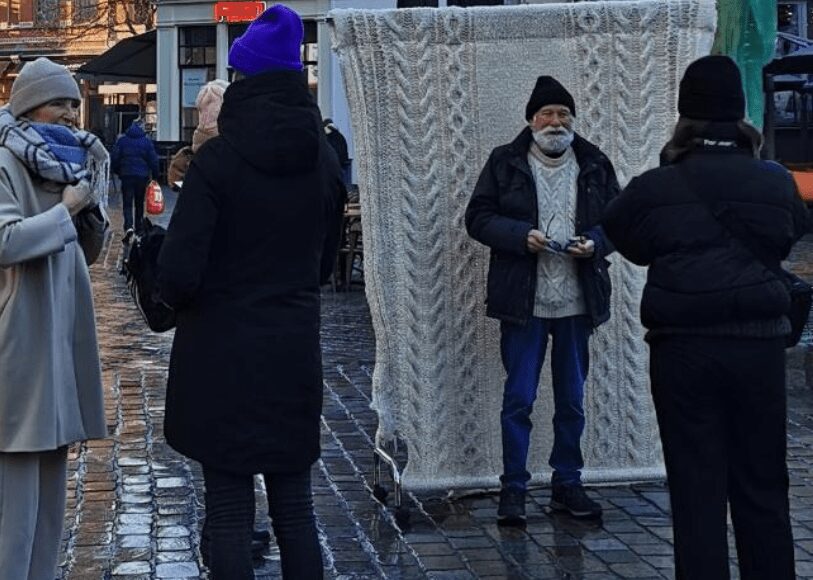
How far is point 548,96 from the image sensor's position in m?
6.17

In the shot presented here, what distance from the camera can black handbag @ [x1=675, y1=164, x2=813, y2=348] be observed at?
4.60m

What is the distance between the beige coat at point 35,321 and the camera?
4.62m

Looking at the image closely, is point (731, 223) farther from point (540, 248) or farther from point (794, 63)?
point (794, 63)

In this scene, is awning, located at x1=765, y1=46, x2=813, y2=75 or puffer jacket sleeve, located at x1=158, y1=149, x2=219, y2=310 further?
awning, located at x1=765, y1=46, x2=813, y2=75

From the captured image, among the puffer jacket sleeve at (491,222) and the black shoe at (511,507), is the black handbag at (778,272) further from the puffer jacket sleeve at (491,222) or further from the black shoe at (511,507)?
the black shoe at (511,507)

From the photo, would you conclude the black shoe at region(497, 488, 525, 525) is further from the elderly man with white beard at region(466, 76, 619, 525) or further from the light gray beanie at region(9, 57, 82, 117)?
the light gray beanie at region(9, 57, 82, 117)

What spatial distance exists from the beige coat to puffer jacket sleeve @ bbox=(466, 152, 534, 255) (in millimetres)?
1947

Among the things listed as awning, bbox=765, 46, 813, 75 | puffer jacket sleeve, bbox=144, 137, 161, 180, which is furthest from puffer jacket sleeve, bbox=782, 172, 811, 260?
puffer jacket sleeve, bbox=144, 137, 161, 180

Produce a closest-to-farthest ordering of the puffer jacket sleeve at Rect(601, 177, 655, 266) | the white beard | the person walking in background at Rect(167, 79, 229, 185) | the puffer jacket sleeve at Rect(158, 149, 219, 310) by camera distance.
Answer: the puffer jacket sleeve at Rect(158, 149, 219, 310) < the puffer jacket sleeve at Rect(601, 177, 655, 266) < the person walking in background at Rect(167, 79, 229, 185) < the white beard

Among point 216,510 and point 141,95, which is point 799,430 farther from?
point 141,95

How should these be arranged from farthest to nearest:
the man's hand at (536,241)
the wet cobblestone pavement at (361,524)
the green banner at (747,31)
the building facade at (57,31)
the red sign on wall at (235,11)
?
the building facade at (57,31)
the red sign on wall at (235,11)
the green banner at (747,31)
the man's hand at (536,241)
the wet cobblestone pavement at (361,524)

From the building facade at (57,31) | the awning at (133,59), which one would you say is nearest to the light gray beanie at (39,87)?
the awning at (133,59)

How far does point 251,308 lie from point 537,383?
2.30 meters

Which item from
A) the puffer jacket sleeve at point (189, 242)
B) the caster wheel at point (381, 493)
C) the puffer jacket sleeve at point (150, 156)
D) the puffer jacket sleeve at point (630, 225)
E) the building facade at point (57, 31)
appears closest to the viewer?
the puffer jacket sleeve at point (189, 242)
